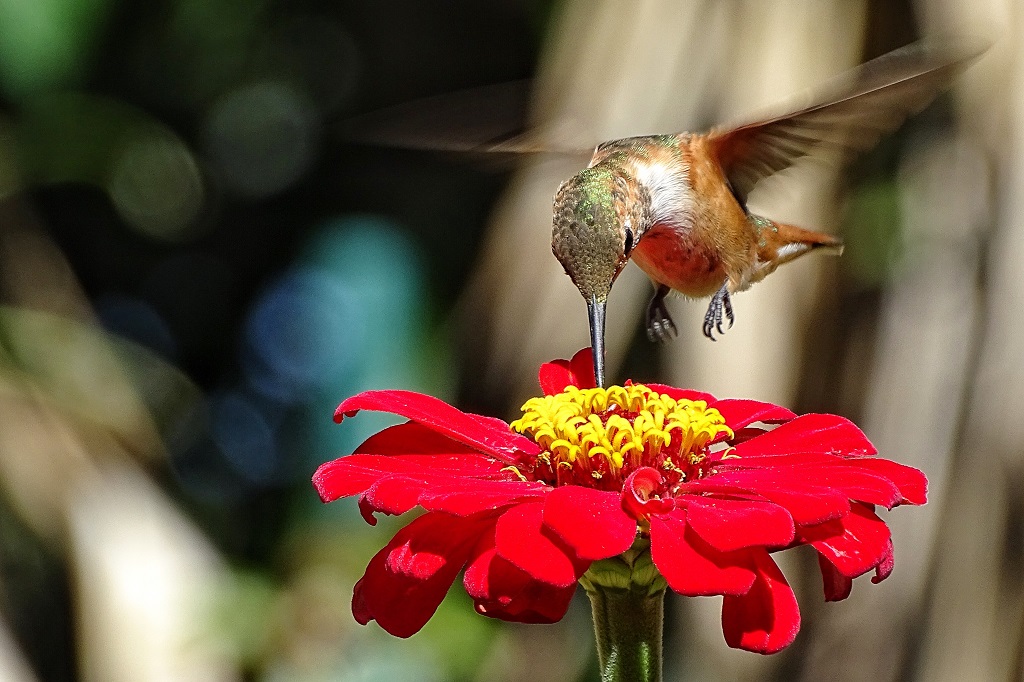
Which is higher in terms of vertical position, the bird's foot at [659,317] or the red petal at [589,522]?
the bird's foot at [659,317]

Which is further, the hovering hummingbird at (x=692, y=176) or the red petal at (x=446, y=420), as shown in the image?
the hovering hummingbird at (x=692, y=176)

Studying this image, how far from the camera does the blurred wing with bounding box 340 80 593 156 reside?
125cm

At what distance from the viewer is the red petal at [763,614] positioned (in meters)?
0.68

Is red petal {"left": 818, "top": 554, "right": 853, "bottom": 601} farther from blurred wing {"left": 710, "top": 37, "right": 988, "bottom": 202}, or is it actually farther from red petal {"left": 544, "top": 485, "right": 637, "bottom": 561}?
blurred wing {"left": 710, "top": 37, "right": 988, "bottom": 202}

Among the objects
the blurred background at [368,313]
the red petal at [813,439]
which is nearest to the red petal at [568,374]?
the red petal at [813,439]

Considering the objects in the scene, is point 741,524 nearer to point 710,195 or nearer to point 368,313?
point 710,195

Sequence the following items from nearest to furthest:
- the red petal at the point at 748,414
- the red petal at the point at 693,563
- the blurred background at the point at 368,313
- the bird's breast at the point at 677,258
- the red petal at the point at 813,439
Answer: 1. the red petal at the point at 693,563
2. the red petal at the point at 813,439
3. the red petal at the point at 748,414
4. the bird's breast at the point at 677,258
5. the blurred background at the point at 368,313

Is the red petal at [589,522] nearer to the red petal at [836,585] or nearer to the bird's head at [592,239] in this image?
the red petal at [836,585]

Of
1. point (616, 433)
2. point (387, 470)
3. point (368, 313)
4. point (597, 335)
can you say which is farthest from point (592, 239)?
point (368, 313)

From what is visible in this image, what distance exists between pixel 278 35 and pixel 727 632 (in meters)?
1.54

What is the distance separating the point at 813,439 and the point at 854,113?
361 millimetres

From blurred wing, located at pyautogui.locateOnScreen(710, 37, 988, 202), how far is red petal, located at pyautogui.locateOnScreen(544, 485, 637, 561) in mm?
497

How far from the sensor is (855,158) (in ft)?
5.37

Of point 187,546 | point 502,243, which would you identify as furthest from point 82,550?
point 502,243
